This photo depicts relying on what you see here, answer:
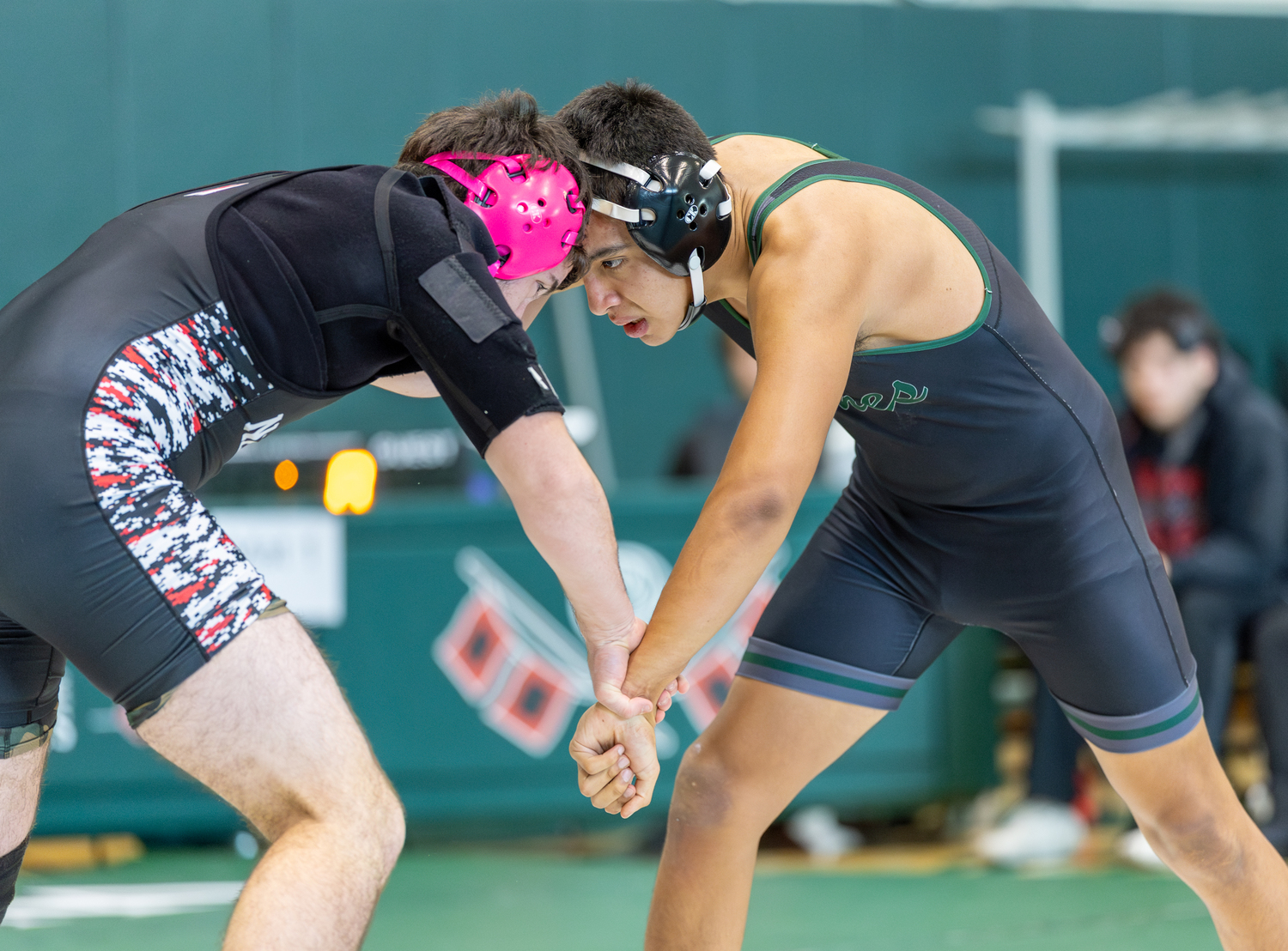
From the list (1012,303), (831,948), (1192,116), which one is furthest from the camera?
(1192,116)

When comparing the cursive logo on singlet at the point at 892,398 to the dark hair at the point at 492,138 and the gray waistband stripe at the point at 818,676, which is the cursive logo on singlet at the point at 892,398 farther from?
the dark hair at the point at 492,138

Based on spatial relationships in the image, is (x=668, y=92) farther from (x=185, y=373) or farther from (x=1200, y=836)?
(x=185, y=373)

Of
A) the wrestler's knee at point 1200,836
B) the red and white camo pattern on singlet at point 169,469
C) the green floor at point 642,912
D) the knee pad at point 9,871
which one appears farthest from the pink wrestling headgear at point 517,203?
the green floor at point 642,912

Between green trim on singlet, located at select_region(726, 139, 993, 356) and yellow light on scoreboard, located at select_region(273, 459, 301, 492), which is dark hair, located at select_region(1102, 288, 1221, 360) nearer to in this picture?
green trim on singlet, located at select_region(726, 139, 993, 356)

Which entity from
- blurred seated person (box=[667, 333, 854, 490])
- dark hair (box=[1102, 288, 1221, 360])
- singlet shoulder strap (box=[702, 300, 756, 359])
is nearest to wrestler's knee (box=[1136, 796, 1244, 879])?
singlet shoulder strap (box=[702, 300, 756, 359])

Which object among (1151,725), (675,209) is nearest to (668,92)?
(675,209)

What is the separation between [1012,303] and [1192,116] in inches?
233

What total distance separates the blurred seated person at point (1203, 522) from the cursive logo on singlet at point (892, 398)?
275 cm

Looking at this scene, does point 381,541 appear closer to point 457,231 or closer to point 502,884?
point 502,884

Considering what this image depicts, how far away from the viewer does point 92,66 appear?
6.64 m

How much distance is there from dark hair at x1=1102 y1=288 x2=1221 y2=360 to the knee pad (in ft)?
13.4

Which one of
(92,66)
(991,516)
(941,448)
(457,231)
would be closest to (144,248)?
(457,231)

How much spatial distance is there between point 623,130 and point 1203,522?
3440 mm

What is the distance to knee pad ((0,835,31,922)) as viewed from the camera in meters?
2.07
